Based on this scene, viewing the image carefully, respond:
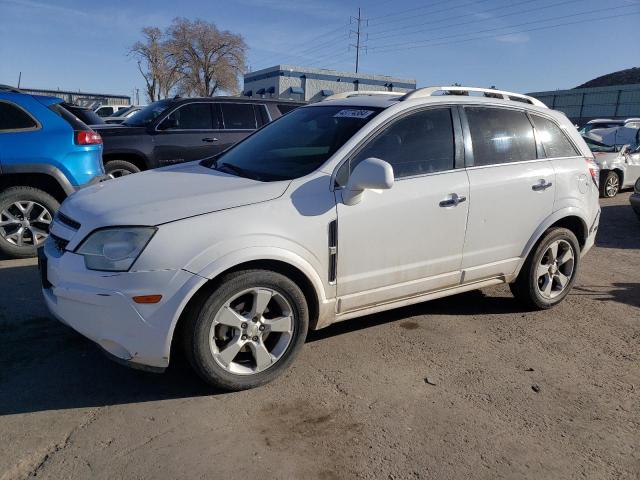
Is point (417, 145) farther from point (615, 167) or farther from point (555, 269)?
point (615, 167)

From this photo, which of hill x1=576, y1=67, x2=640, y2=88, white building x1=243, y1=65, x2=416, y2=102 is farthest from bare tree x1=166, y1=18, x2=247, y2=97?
hill x1=576, y1=67, x2=640, y2=88

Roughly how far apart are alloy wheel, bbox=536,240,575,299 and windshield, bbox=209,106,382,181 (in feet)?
6.69

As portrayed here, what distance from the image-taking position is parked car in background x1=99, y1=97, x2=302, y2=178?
8.14 metres

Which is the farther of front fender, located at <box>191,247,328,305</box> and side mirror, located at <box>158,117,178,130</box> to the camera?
side mirror, located at <box>158,117,178,130</box>

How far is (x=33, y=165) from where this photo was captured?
219 inches

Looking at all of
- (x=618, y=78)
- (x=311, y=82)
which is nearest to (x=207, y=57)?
(x=311, y=82)

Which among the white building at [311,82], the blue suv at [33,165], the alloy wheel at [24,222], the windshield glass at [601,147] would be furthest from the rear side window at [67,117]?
the white building at [311,82]

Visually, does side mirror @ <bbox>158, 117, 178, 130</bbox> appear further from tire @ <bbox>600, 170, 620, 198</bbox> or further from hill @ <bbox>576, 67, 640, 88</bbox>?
hill @ <bbox>576, 67, 640, 88</bbox>

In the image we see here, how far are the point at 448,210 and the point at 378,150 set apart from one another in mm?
679

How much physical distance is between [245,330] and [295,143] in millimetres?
1549

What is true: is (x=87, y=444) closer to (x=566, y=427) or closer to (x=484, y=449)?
(x=484, y=449)

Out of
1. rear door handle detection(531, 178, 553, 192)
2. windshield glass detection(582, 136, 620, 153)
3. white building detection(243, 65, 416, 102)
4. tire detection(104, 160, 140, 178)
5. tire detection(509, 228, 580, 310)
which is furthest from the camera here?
white building detection(243, 65, 416, 102)

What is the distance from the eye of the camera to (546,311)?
15.3ft

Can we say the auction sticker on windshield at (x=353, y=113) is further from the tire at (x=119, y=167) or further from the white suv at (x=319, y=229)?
the tire at (x=119, y=167)
